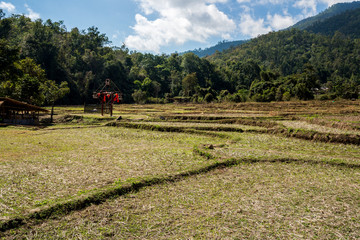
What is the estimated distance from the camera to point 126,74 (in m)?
80.6

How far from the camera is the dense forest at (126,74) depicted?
3266 centimetres

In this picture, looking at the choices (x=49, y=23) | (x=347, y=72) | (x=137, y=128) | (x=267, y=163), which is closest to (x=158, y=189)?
(x=267, y=163)

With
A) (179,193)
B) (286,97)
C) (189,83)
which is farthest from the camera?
(189,83)

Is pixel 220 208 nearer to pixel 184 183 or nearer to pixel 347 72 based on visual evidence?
pixel 184 183

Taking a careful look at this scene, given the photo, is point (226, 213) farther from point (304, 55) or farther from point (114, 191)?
point (304, 55)

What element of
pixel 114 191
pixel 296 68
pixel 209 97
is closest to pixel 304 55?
pixel 296 68

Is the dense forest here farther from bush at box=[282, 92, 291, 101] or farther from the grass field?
the grass field

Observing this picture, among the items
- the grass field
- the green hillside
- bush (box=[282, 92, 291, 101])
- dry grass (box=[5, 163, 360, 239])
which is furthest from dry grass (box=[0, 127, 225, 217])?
the green hillside

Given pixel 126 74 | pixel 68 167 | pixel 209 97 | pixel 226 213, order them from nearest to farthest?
1. pixel 226 213
2. pixel 68 167
3. pixel 209 97
4. pixel 126 74

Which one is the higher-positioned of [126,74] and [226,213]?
[126,74]

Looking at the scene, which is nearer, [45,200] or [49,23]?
[45,200]

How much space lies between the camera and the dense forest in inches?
1286

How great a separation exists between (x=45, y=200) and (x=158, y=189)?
2869 mm

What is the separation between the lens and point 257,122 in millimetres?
20266
